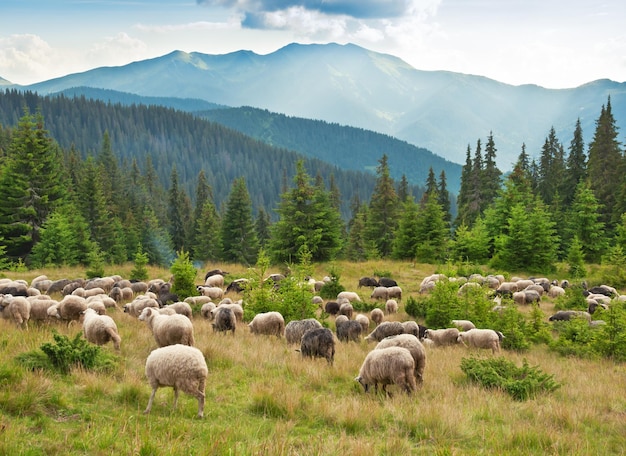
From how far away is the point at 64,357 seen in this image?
7.51m

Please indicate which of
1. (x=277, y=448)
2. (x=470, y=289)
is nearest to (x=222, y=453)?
(x=277, y=448)

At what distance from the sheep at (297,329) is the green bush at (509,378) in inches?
176

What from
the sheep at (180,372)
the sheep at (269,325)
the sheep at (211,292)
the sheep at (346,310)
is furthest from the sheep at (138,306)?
the sheep at (180,372)

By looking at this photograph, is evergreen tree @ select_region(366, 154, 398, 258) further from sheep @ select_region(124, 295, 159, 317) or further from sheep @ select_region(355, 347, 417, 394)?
sheep @ select_region(355, 347, 417, 394)

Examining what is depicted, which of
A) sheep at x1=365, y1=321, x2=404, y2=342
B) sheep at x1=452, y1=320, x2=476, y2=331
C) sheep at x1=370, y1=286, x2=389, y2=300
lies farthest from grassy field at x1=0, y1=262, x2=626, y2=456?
sheep at x1=370, y1=286, x2=389, y2=300

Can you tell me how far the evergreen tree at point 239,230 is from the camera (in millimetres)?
52094

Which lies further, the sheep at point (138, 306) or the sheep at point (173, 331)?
the sheep at point (138, 306)

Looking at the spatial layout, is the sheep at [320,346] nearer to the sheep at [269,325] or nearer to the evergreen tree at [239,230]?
the sheep at [269,325]

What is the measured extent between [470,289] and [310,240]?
17523 mm

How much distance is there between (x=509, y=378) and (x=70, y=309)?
11.8m

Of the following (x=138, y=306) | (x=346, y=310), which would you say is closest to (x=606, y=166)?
(x=346, y=310)

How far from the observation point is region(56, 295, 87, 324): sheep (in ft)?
40.6

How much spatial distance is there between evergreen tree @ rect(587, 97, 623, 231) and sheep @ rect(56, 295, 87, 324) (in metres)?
53.7

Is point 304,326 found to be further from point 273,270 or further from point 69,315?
point 273,270
